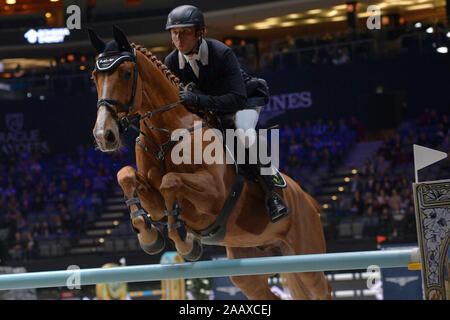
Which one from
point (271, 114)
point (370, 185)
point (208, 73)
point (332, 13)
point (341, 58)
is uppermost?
point (332, 13)

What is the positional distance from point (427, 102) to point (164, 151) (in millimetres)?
13067

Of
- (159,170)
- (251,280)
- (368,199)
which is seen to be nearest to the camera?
(159,170)

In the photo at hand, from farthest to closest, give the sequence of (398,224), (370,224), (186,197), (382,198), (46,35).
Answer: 1. (46,35)
2. (382,198)
3. (370,224)
4. (398,224)
5. (186,197)

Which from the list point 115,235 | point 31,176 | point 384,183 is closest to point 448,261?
point 384,183

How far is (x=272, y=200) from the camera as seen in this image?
4.59 meters

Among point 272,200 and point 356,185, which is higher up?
point 272,200

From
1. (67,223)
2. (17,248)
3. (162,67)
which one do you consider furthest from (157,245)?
(67,223)

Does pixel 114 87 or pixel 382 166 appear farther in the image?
pixel 382 166

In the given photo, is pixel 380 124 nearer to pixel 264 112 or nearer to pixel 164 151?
pixel 264 112

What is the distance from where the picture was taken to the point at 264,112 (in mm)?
17297

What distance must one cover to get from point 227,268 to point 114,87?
118 centimetres

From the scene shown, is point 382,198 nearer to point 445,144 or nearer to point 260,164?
point 445,144

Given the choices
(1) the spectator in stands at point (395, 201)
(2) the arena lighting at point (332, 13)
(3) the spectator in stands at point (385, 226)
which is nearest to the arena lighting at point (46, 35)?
(2) the arena lighting at point (332, 13)

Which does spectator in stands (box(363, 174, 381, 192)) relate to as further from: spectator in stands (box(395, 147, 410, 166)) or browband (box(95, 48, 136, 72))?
browband (box(95, 48, 136, 72))
